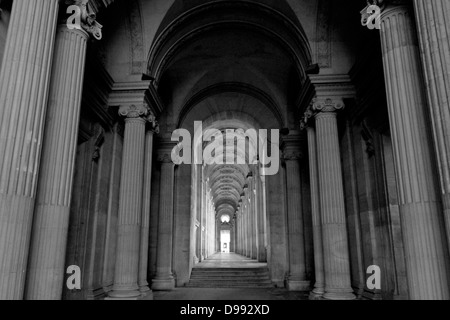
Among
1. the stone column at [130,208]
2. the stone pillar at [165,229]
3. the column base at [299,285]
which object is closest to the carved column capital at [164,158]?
the stone pillar at [165,229]

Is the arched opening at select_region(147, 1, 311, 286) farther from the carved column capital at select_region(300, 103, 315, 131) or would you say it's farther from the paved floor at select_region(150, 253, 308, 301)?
the paved floor at select_region(150, 253, 308, 301)

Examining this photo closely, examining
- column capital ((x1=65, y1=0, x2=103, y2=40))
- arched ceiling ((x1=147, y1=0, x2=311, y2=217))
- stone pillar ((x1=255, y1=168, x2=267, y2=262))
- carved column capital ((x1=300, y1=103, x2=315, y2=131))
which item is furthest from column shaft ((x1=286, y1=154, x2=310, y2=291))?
column capital ((x1=65, y1=0, x2=103, y2=40))

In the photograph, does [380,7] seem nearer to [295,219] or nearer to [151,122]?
[151,122]

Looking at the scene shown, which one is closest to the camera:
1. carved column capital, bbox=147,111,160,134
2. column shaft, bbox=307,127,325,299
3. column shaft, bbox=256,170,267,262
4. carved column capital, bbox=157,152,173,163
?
column shaft, bbox=307,127,325,299

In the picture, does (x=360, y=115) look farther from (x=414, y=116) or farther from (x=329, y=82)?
(x=414, y=116)

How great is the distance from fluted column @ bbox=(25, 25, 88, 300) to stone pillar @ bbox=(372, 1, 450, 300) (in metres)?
4.96

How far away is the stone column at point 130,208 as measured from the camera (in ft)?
29.0

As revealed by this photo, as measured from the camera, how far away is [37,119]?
15.4 ft

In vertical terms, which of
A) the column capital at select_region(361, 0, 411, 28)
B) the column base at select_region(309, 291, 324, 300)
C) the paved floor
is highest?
the column capital at select_region(361, 0, 411, 28)

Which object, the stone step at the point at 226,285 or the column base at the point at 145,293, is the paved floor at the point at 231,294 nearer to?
the stone step at the point at 226,285

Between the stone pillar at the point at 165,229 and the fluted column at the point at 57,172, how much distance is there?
A: 8.74 m

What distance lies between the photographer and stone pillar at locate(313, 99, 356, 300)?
8.59m

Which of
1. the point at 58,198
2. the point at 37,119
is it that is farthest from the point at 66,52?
the point at 58,198

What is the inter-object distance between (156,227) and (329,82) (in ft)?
28.3
